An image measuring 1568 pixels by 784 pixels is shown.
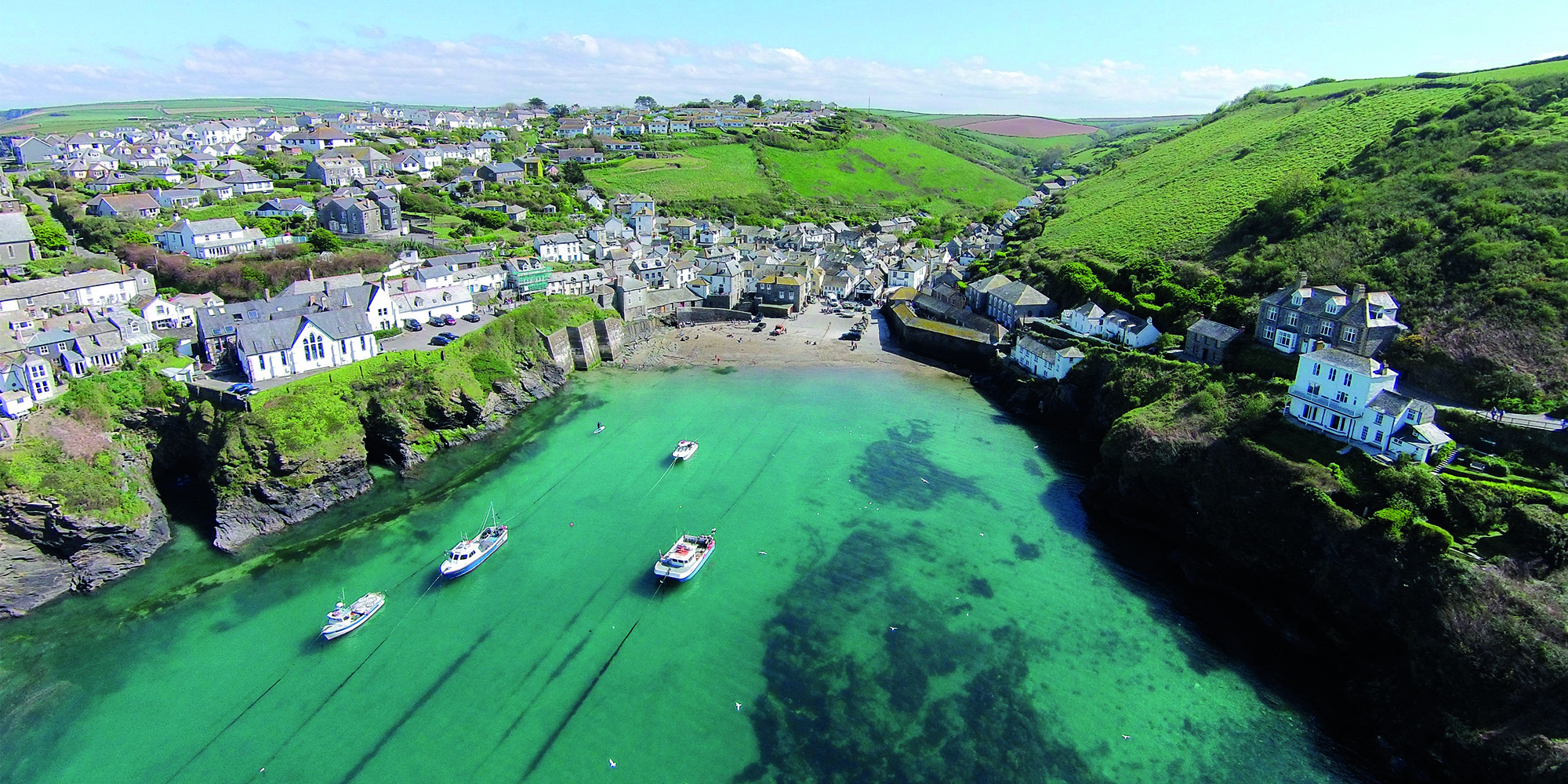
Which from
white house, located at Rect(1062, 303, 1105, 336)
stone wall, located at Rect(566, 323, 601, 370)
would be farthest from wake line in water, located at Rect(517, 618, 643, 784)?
white house, located at Rect(1062, 303, 1105, 336)

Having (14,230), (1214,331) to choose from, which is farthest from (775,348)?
(14,230)

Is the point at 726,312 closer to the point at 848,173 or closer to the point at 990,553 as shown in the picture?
the point at 990,553

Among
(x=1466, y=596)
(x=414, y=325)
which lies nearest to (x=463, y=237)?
(x=414, y=325)

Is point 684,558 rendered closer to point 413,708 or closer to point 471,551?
point 471,551

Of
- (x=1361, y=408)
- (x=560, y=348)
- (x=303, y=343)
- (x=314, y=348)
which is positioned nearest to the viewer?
(x=1361, y=408)

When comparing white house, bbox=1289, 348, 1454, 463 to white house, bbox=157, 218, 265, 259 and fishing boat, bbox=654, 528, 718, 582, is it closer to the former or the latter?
fishing boat, bbox=654, 528, 718, 582

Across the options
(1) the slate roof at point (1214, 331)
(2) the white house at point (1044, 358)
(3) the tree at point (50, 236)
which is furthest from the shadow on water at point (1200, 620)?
(3) the tree at point (50, 236)

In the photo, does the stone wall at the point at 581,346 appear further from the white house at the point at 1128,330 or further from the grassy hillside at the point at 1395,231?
the grassy hillside at the point at 1395,231
